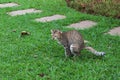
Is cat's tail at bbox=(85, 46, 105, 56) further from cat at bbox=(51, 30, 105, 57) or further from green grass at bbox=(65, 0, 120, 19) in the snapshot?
green grass at bbox=(65, 0, 120, 19)

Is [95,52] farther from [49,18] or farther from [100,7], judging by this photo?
[100,7]

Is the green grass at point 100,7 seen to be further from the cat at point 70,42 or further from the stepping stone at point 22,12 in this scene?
the cat at point 70,42

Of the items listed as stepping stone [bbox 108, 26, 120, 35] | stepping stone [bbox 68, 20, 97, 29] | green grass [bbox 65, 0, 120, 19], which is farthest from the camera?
green grass [bbox 65, 0, 120, 19]

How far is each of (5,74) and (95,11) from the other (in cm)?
451

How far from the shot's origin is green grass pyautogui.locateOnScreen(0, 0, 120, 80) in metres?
4.88

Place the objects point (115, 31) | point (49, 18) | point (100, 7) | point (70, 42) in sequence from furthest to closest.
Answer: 1. point (100, 7)
2. point (49, 18)
3. point (115, 31)
4. point (70, 42)

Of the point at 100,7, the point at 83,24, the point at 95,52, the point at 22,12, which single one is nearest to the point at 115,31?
the point at 83,24

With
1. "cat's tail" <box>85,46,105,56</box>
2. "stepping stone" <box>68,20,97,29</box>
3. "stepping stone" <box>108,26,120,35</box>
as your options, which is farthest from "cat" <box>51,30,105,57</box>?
"stepping stone" <box>68,20,97,29</box>

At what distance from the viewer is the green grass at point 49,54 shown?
488 centimetres

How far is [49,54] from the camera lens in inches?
225

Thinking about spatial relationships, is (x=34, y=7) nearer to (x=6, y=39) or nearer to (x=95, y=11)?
(x=95, y=11)

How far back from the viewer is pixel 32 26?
7.52 m

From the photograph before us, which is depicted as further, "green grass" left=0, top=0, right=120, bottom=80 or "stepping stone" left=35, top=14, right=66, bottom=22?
"stepping stone" left=35, top=14, right=66, bottom=22

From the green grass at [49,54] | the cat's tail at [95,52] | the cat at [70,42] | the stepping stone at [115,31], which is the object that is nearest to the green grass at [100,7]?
the green grass at [49,54]
